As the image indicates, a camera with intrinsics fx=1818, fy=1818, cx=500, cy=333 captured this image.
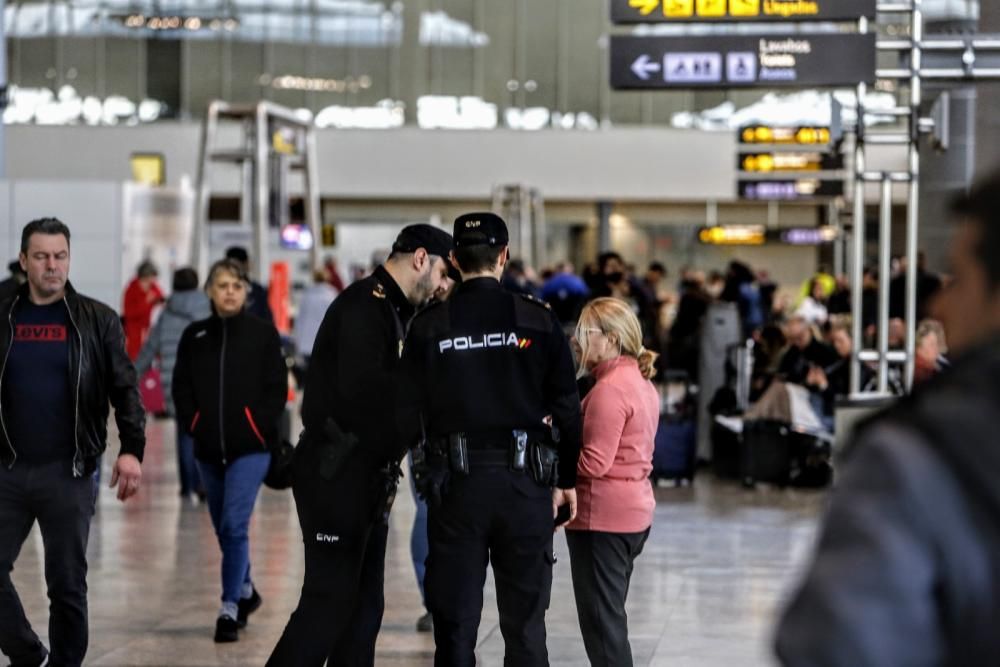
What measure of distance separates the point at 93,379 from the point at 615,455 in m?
2.04

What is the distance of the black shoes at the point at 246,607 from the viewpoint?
8.62m

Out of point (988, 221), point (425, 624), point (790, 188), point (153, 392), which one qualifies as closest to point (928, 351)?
point (425, 624)

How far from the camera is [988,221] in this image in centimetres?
220

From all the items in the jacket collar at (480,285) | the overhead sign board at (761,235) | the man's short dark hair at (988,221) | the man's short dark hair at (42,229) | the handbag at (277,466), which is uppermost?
the overhead sign board at (761,235)

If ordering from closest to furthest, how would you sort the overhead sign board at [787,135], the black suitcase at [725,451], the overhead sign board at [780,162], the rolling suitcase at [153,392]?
the black suitcase at [725,451], the rolling suitcase at [153,392], the overhead sign board at [787,135], the overhead sign board at [780,162]

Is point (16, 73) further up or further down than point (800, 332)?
further up

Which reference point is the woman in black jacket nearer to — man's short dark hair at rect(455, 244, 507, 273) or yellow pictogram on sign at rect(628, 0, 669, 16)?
man's short dark hair at rect(455, 244, 507, 273)

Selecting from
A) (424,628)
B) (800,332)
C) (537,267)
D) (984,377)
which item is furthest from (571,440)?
(537,267)

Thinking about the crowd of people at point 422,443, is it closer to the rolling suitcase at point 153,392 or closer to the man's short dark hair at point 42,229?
the man's short dark hair at point 42,229

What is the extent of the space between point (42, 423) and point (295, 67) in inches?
1553

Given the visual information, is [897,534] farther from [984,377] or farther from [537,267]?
[537,267]

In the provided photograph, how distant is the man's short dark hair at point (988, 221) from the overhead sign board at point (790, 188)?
2523cm

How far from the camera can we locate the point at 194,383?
8.51 metres

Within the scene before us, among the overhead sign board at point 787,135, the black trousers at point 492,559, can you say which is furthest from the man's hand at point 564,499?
the overhead sign board at point 787,135
